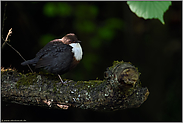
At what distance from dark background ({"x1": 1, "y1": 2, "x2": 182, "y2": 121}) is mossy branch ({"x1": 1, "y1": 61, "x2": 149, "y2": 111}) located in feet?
4.90

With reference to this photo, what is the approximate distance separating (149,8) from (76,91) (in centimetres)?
131

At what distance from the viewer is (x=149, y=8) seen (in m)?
1.42

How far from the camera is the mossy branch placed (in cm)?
203

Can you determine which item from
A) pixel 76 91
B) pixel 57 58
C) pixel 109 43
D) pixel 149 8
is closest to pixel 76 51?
pixel 57 58

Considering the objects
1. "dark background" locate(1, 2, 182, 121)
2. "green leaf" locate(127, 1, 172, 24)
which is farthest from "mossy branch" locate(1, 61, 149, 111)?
"dark background" locate(1, 2, 182, 121)

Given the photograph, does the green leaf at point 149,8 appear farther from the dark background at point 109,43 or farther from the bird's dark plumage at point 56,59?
the dark background at point 109,43

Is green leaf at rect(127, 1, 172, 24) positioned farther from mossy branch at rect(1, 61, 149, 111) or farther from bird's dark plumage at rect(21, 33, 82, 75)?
bird's dark plumage at rect(21, 33, 82, 75)

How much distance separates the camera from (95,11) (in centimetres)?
443

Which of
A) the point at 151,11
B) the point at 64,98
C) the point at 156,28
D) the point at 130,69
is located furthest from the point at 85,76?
the point at 151,11

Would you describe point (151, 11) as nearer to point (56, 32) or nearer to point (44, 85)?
point (44, 85)

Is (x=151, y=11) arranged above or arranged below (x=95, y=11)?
below

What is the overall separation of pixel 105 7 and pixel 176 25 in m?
1.73

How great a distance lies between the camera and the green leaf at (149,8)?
4.64 ft

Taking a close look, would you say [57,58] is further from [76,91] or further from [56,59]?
[76,91]
